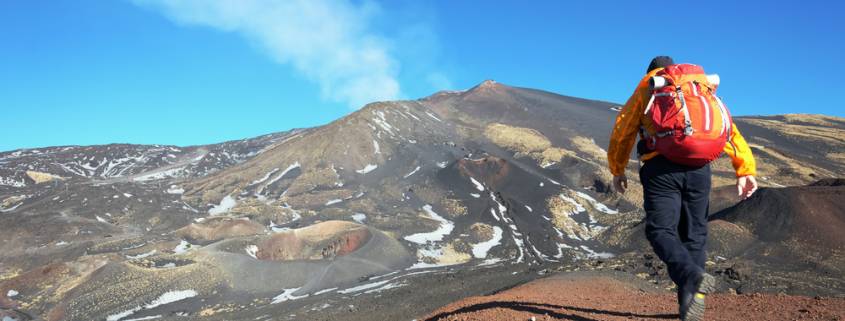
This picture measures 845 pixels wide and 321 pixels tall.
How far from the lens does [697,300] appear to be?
3812 millimetres

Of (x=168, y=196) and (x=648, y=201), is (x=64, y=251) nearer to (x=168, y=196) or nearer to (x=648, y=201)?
(x=168, y=196)

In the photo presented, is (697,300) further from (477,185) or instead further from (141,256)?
(477,185)

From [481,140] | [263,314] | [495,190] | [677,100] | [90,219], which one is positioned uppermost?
[481,140]

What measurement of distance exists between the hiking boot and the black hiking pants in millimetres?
38

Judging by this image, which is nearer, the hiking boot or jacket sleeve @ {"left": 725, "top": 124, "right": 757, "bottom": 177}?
the hiking boot

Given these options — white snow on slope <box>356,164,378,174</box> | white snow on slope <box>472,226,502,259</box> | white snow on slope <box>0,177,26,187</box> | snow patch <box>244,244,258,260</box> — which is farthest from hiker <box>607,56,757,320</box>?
white snow on slope <box>0,177,26,187</box>

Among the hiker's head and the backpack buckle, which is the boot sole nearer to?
the backpack buckle

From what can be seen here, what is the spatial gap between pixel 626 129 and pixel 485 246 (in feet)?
118

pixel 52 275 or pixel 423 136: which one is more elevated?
pixel 423 136

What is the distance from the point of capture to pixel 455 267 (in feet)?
112

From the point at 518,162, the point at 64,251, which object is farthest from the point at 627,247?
the point at 64,251

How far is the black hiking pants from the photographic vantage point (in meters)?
3.80

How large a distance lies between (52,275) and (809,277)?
3557 cm

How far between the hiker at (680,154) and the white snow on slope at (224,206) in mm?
59217
